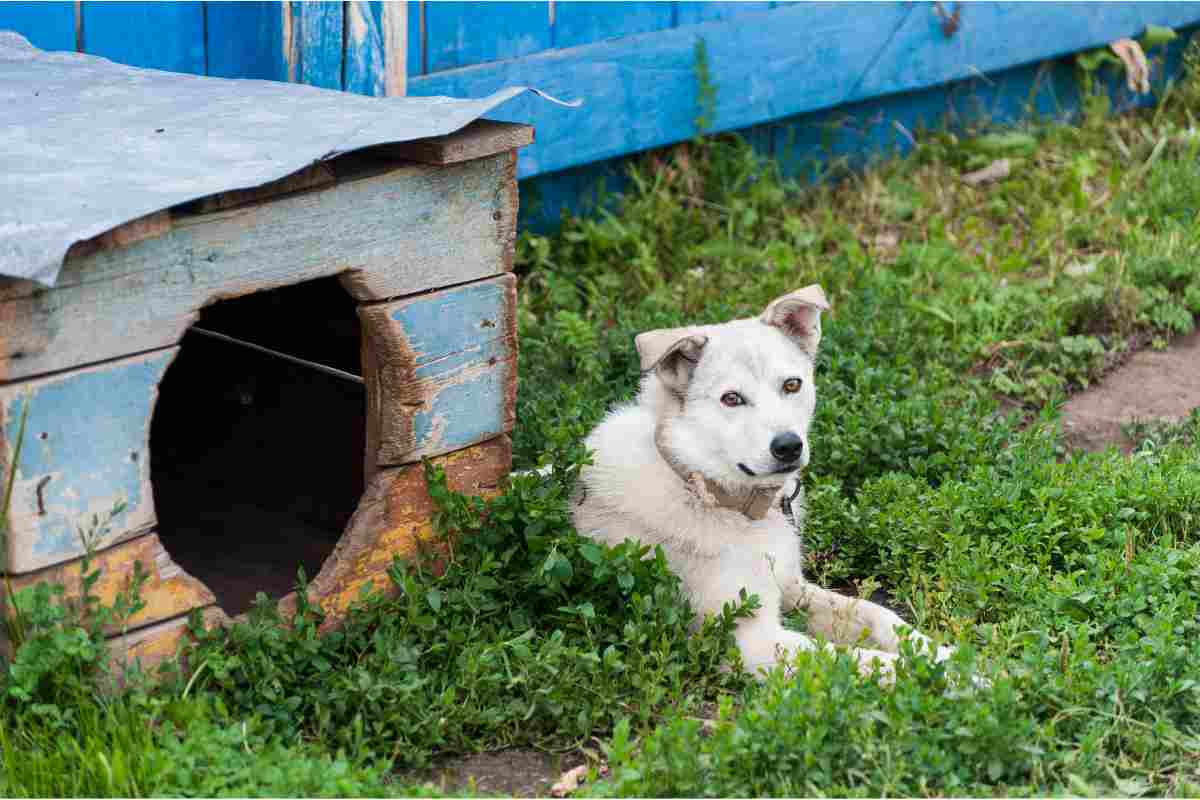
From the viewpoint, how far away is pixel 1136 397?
5.75m

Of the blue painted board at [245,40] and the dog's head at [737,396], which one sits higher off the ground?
the blue painted board at [245,40]

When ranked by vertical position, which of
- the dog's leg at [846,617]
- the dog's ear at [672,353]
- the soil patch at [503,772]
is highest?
the dog's ear at [672,353]

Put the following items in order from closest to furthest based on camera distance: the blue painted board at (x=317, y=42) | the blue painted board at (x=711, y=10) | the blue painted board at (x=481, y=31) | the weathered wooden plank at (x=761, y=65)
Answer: the blue painted board at (x=317, y=42), the blue painted board at (x=481, y=31), the weathered wooden plank at (x=761, y=65), the blue painted board at (x=711, y=10)

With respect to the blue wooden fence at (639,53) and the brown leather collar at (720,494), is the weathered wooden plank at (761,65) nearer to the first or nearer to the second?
the blue wooden fence at (639,53)

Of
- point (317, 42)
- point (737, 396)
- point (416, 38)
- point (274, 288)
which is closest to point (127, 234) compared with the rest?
point (274, 288)

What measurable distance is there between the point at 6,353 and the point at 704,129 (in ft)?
14.1

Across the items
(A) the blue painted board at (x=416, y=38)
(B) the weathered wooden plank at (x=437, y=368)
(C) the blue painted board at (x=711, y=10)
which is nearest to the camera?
(B) the weathered wooden plank at (x=437, y=368)

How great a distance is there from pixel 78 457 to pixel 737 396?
164 centimetres

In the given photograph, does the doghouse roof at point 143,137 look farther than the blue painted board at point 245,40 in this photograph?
No

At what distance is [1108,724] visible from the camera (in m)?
3.46

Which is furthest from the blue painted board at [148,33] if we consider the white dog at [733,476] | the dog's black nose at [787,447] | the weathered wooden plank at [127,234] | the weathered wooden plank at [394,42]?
the dog's black nose at [787,447]

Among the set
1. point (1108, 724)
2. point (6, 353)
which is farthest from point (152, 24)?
point (1108, 724)

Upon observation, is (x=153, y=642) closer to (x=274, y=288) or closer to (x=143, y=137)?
(x=274, y=288)

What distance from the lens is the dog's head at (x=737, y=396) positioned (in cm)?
383
